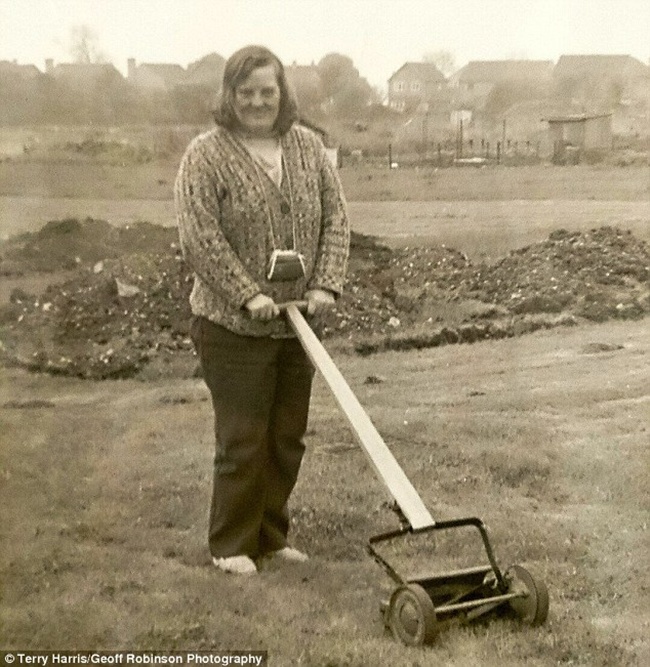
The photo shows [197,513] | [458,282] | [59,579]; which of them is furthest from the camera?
[458,282]

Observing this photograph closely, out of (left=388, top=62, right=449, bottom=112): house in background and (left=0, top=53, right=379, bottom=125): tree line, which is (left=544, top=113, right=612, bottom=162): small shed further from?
(left=0, top=53, right=379, bottom=125): tree line

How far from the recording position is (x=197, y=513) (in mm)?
2754

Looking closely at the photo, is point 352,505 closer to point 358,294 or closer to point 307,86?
point 358,294

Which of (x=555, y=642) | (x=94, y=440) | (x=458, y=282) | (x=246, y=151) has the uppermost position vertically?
(x=246, y=151)

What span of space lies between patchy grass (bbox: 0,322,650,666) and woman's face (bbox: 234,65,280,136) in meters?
0.76

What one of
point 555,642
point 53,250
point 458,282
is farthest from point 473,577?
point 53,250

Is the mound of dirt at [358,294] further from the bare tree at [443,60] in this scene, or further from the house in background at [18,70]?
the bare tree at [443,60]

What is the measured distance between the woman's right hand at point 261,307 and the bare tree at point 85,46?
79 cm

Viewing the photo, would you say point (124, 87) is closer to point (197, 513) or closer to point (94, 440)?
point (94, 440)

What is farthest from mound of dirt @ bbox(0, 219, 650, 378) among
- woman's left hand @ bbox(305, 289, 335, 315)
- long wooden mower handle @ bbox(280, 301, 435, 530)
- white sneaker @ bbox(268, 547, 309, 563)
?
white sneaker @ bbox(268, 547, 309, 563)

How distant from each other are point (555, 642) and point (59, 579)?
1.21 metres

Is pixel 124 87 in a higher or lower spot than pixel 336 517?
higher

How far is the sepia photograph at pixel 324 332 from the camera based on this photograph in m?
2.42

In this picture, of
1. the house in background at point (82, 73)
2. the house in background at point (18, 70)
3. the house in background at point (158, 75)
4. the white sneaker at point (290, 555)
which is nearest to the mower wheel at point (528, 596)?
the white sneaker at point (290, 555)
